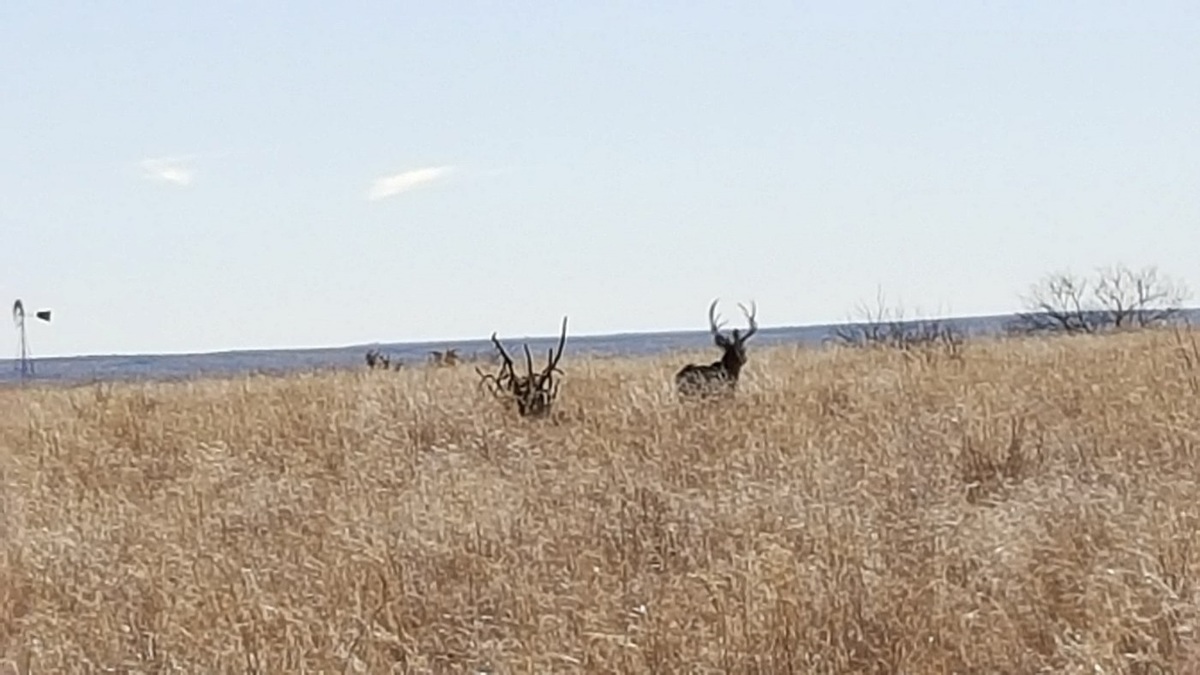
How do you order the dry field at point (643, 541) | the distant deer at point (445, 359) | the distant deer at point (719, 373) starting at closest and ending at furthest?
1. the dry field at point (643, 541)
2. the distant deer at point (719, 373)
3. the distant deer at point (445, 359)

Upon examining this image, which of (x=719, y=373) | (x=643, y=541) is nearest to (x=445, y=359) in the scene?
(x=719, y=373)

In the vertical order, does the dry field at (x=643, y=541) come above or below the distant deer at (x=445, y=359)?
below

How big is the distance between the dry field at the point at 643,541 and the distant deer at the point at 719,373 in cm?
137

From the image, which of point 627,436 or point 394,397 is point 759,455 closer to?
point 627,436

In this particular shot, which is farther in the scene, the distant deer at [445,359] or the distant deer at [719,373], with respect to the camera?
the distant deer at [445,359]

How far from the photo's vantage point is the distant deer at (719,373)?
12812 millimetres

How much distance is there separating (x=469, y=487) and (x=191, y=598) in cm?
223

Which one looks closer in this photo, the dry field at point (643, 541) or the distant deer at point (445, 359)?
the dry field at point (643, 541)

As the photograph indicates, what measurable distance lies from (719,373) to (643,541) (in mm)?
7086

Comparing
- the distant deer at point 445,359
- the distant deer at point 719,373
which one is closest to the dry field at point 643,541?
the distant deer at point 719,373

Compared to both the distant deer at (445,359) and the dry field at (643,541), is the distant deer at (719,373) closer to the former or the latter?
the dry field at (643,541)

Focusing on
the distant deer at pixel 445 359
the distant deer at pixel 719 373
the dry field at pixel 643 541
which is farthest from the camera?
the distant deer at pixel 445 359

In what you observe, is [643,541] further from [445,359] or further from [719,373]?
[445,359]

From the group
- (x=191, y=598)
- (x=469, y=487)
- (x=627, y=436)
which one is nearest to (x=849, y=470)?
(x=469, y=487)
